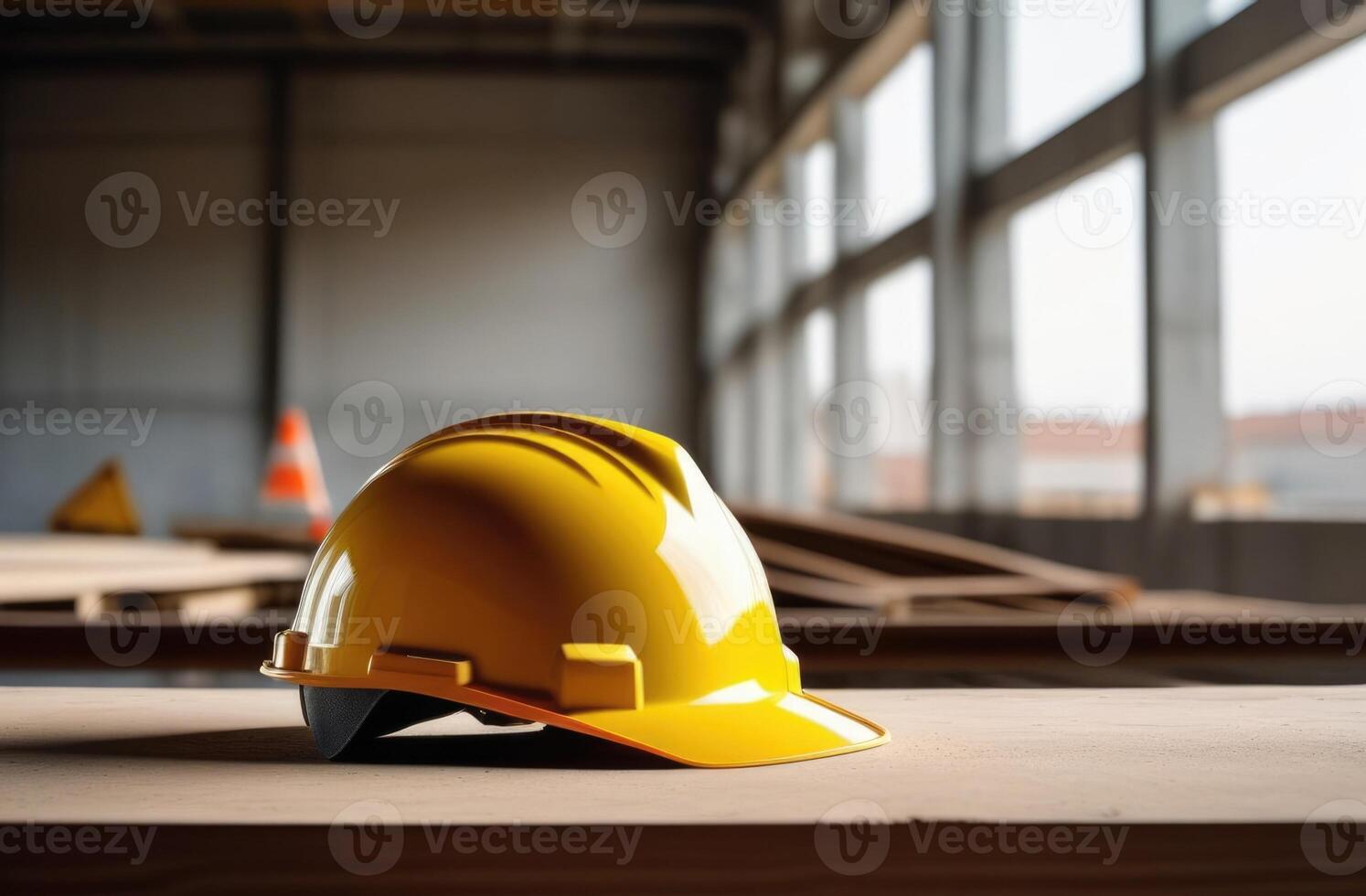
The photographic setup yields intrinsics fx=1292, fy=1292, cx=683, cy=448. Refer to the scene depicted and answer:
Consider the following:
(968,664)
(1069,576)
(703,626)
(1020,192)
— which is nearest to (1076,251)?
(1020,192)

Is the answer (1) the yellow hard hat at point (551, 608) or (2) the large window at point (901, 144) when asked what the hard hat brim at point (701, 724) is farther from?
(2) the large window at point (901, 144)

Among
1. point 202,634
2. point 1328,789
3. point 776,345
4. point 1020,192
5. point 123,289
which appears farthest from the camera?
point 123,289

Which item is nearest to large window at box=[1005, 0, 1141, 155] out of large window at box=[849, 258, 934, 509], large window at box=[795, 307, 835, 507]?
large window at box=[849, 258, 934, 509]

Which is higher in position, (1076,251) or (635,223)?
(635,223)

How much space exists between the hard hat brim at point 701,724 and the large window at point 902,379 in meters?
7.83

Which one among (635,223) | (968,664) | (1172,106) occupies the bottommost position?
(968,664)

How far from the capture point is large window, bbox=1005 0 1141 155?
655 cm

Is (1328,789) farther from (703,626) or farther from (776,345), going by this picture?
(776,345)

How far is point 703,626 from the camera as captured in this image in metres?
1.10

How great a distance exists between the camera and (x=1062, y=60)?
24.0 ft

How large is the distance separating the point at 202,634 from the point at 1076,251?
6015 millimetres

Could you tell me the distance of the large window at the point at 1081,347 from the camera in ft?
21.5

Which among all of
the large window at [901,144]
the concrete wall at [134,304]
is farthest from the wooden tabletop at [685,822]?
the concrete wall at [134,304]

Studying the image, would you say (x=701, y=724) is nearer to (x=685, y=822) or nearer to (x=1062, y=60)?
(x=685, y=822)
